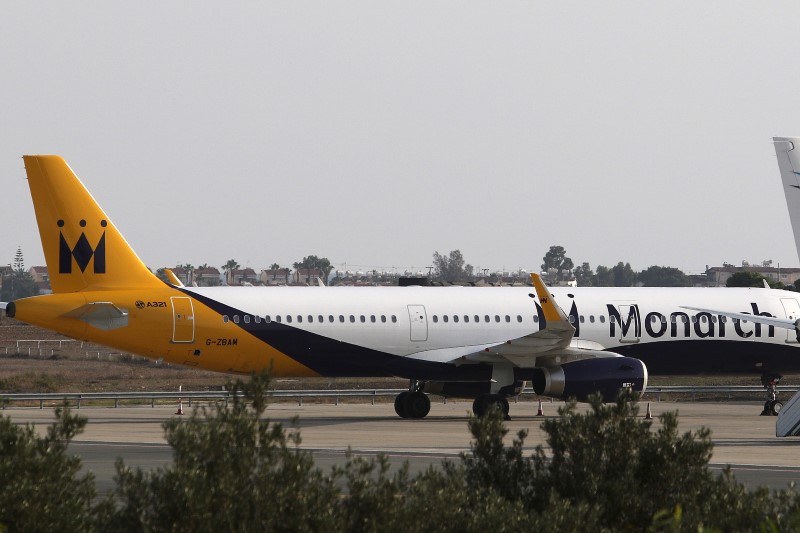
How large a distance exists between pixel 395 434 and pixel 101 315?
291 inches

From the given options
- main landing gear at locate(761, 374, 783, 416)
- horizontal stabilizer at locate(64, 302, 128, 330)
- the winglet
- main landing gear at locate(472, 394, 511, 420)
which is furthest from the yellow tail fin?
main landing gear at locate(761, 374, 783, 416)

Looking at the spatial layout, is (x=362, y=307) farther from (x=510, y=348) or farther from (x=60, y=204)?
(x=60, y=204)

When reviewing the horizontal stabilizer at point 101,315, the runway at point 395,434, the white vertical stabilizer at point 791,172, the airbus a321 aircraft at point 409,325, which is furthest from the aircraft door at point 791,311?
the horizontal stabilizer at point 101,315

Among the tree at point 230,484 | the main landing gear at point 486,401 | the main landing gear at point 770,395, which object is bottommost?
the main landing gear at point 770,395

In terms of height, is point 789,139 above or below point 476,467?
above

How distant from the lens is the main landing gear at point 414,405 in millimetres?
37781

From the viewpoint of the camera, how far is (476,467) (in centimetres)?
1259

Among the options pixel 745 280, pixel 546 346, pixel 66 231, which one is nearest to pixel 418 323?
pixel 546 346

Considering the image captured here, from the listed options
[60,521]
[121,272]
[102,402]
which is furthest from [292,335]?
[60,521]

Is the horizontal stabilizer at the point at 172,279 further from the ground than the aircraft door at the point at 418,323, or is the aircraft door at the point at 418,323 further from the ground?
the horizontal stabilizer at the point at 172,279

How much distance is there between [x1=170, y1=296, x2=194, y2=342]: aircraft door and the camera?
1302 inches

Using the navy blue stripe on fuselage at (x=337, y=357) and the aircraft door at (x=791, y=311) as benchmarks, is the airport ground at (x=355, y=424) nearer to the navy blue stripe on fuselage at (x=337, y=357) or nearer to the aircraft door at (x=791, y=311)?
the navy blue stripe on fuselage at (x=337, y=357)

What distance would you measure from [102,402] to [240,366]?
43.0 ft

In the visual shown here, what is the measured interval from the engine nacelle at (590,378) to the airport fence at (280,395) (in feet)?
29.9
